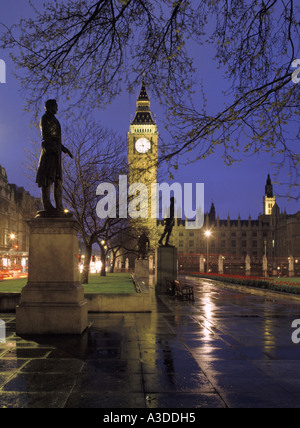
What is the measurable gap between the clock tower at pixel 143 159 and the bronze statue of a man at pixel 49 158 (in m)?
2.00

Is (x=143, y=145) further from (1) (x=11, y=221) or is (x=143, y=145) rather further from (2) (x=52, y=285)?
(1) (x=11, y=221)

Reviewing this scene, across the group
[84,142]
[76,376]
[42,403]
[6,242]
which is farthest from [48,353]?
[6,242]

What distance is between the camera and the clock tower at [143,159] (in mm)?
9188

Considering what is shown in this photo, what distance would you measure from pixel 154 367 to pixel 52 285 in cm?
380

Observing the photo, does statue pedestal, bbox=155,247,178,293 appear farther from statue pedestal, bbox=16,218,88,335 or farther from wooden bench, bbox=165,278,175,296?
statue pedestal, bbox=16,218,88,335

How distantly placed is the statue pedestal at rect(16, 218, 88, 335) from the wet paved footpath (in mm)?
425

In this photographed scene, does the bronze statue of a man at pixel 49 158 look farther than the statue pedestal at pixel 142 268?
No

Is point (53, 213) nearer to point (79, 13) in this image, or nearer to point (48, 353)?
point (48, 353)

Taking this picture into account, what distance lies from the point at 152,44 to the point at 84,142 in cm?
1776

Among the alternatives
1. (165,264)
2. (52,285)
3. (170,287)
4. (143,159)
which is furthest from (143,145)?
(165,264)

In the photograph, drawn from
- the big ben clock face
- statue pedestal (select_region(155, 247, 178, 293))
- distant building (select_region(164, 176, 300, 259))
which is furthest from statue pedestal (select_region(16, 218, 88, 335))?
distant building (select_region(164, 176, 300, 259))

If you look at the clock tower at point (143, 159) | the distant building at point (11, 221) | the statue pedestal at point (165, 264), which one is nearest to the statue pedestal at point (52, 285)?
the clock tower at point (143, 159)

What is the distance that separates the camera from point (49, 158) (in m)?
9.80

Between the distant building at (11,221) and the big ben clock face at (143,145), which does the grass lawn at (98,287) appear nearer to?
the big ben clock face at (143,145)
